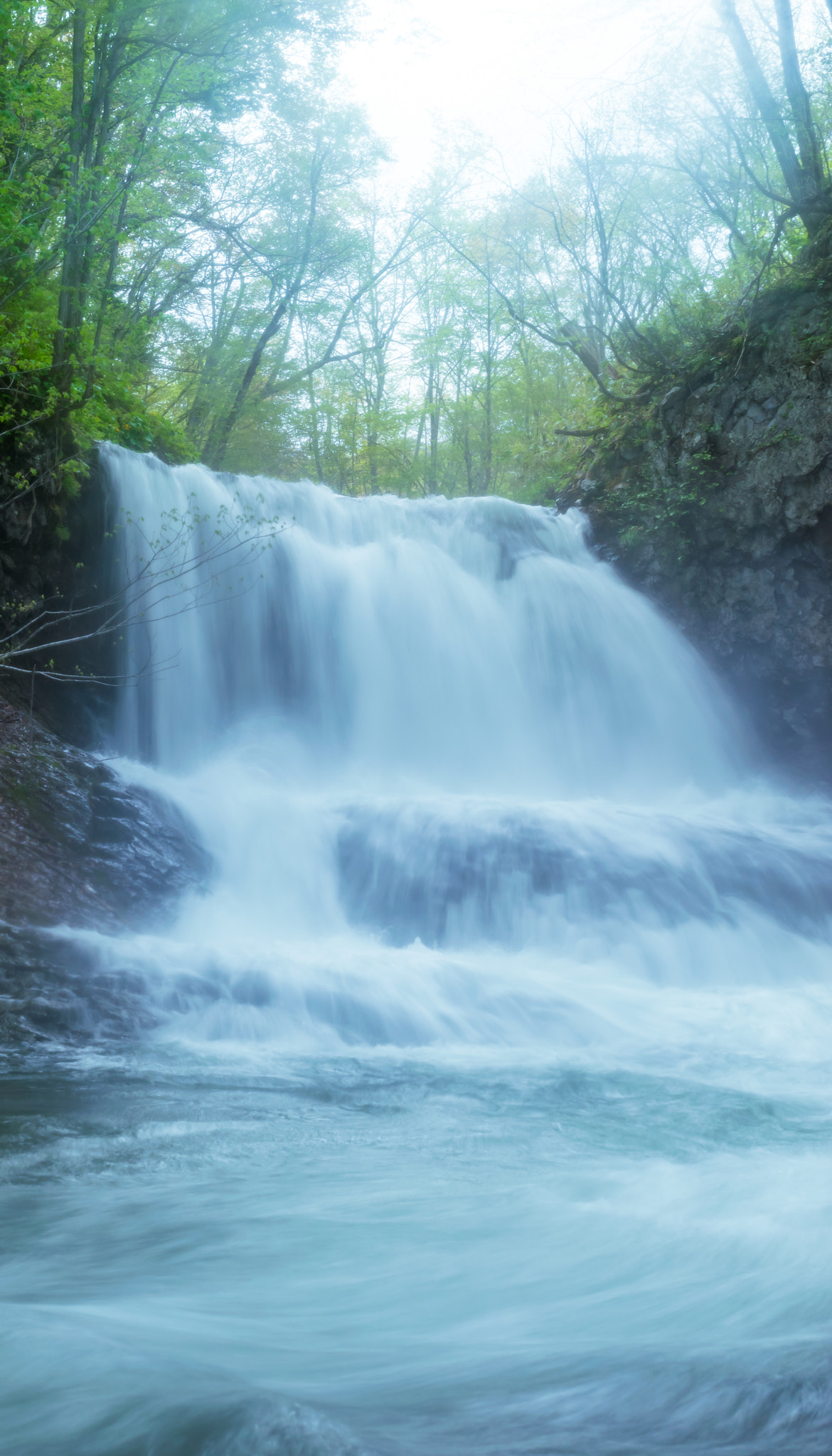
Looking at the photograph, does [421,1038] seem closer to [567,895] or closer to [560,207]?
[567,895]

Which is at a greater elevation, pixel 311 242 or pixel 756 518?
pixel 311 242

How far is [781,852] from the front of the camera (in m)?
8.49

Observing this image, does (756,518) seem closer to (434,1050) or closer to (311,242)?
(434,1050)

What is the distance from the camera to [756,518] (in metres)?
11.4

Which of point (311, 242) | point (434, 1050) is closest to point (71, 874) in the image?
point (434, 1050)

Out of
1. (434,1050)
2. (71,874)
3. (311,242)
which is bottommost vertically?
(434,1050)

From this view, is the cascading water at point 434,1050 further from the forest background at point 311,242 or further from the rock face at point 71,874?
the forest background at point 311,242

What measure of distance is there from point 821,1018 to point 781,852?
2747 millimetres

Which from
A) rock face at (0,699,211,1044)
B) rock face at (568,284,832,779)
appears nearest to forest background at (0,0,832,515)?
rock face at (568,284,832,779)

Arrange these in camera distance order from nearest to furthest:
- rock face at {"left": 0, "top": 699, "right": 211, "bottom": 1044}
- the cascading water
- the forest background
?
the cascading water, rock face at {"left": 0, "top": 699, "right": 211, "bottom": 1044}, the forest background

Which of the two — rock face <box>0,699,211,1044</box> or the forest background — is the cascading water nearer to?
rock face <box>0,699,211,1044</box>

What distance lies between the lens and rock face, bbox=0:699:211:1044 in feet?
17.2

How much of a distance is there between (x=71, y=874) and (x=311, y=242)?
1478 centimetres

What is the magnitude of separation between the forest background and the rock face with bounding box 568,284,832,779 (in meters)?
0.71
